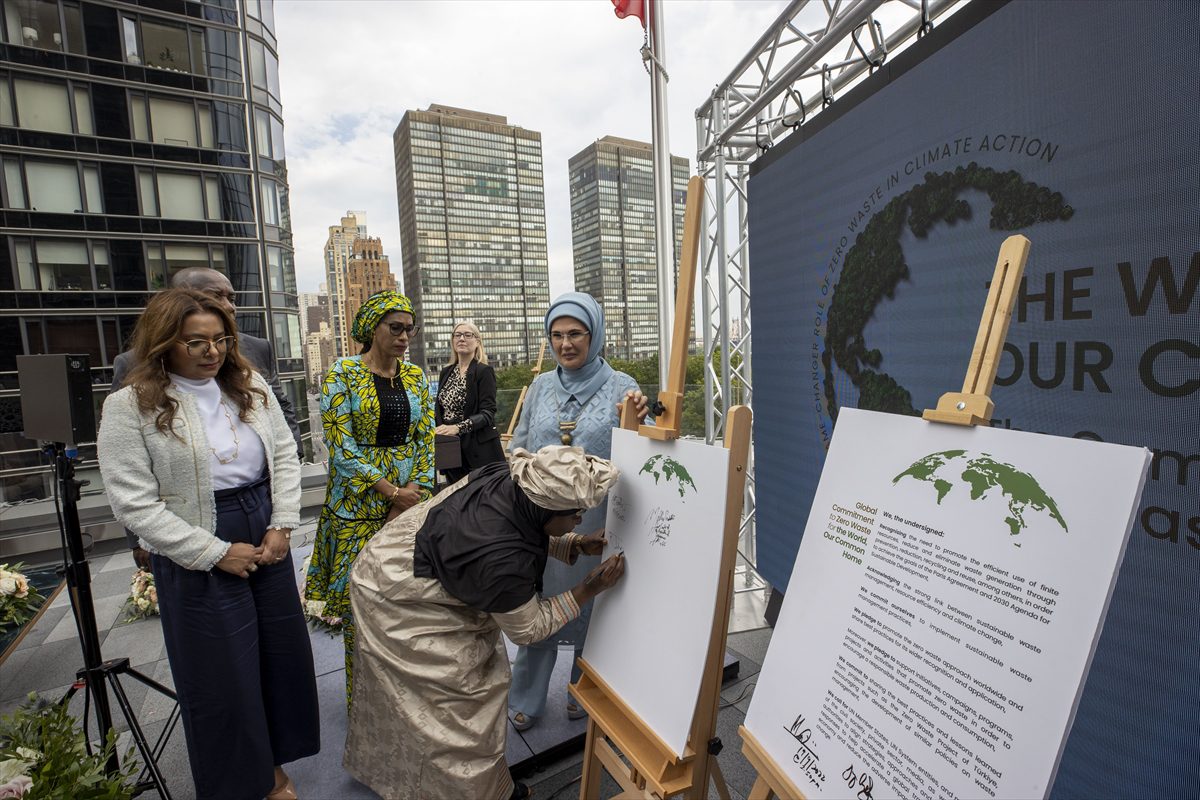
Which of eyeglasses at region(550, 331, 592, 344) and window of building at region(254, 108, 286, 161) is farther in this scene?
window of building at region(254, 108, 286, 161)

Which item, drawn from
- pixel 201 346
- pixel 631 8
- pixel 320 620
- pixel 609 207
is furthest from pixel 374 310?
pixel 609 207

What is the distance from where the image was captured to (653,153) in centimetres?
291

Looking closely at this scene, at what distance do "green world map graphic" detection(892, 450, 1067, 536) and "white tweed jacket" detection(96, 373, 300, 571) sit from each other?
5.02ft

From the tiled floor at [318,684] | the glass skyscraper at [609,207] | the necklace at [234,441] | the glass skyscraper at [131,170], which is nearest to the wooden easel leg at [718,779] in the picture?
the tiled floor at [318,684]

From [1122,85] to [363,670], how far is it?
2.21 meters

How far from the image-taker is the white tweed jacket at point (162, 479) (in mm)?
1264

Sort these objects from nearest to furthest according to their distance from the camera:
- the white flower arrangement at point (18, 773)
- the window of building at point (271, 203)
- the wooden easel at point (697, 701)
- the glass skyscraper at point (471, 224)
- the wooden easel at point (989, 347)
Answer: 1. the wooden easel at point (989, 347)
2. the white flower arrangement at point (18, 773)
3. the wooden easel at point (697, 701)
4. the window of building at point (271, 203)
5. the glass skyscraper at point (471, 224)

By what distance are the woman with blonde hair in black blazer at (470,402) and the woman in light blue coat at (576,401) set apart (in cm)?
144

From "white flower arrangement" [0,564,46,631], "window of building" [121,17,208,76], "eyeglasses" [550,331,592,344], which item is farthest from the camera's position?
"window of building" [121,17,208,76]

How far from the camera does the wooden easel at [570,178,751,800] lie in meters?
1.11

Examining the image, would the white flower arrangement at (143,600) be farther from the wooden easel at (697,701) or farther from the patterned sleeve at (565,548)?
the wooden easel at (697,701)

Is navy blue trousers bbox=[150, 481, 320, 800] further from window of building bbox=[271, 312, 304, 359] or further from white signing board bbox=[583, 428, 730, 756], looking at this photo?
window of building bbox=[271, 312, 304, 359]

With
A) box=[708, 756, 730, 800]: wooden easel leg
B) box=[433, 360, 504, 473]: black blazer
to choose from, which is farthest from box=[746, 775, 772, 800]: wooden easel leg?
box=[433, 360, 504, 473]: black blazer

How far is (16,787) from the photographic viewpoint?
0.92 m
